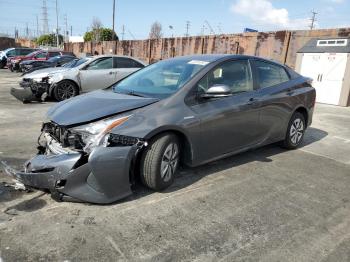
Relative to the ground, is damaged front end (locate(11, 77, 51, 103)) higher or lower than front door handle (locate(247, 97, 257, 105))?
lower

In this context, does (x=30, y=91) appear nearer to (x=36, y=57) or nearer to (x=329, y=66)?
(x=329, y=66)

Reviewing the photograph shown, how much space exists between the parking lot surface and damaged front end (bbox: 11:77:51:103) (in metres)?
5.37

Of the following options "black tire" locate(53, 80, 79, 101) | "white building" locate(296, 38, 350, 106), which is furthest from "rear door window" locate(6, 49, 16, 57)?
"white building" locate(296, 38, 350, 106)

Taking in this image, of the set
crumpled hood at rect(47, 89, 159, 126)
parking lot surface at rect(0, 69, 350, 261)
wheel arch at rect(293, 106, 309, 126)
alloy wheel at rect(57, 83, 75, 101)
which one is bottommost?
parking lot surface at rect(0, 69, 350, 261)

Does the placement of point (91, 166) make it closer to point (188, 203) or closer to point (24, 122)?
point (188, 203)

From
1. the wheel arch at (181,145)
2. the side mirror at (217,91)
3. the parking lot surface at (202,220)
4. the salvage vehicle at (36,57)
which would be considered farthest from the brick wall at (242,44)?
the wheel arch at (181,145)

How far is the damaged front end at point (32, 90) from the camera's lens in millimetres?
10117

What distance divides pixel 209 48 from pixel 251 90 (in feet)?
A: 48.4

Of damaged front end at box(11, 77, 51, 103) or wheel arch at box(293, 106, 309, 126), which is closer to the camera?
wheel arch at box(293, 106, 309, 126)

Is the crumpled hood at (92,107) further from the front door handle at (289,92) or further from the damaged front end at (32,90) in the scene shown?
the damaged front end at (32,90)

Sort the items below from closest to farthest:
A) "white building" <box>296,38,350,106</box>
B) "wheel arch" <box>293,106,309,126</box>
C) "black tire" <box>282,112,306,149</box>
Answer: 1. "black tire" <box>282,112,306,149</box>
2. "wheel arch" <box>293,106,309,126</box>
3. "white building" <box>296,38,350,106</box>

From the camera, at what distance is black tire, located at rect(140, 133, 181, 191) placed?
379 centimetres

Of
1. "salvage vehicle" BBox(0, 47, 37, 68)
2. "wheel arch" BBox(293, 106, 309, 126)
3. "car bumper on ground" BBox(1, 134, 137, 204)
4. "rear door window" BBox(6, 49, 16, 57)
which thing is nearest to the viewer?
"car bumper on ground" BBox(1, 134, 137, 204)

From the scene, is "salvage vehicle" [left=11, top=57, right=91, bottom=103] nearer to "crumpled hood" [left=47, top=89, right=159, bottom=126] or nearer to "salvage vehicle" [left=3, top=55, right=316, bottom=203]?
"salvage vehicle" [left=3, top=55, right=316, bottom=203]
